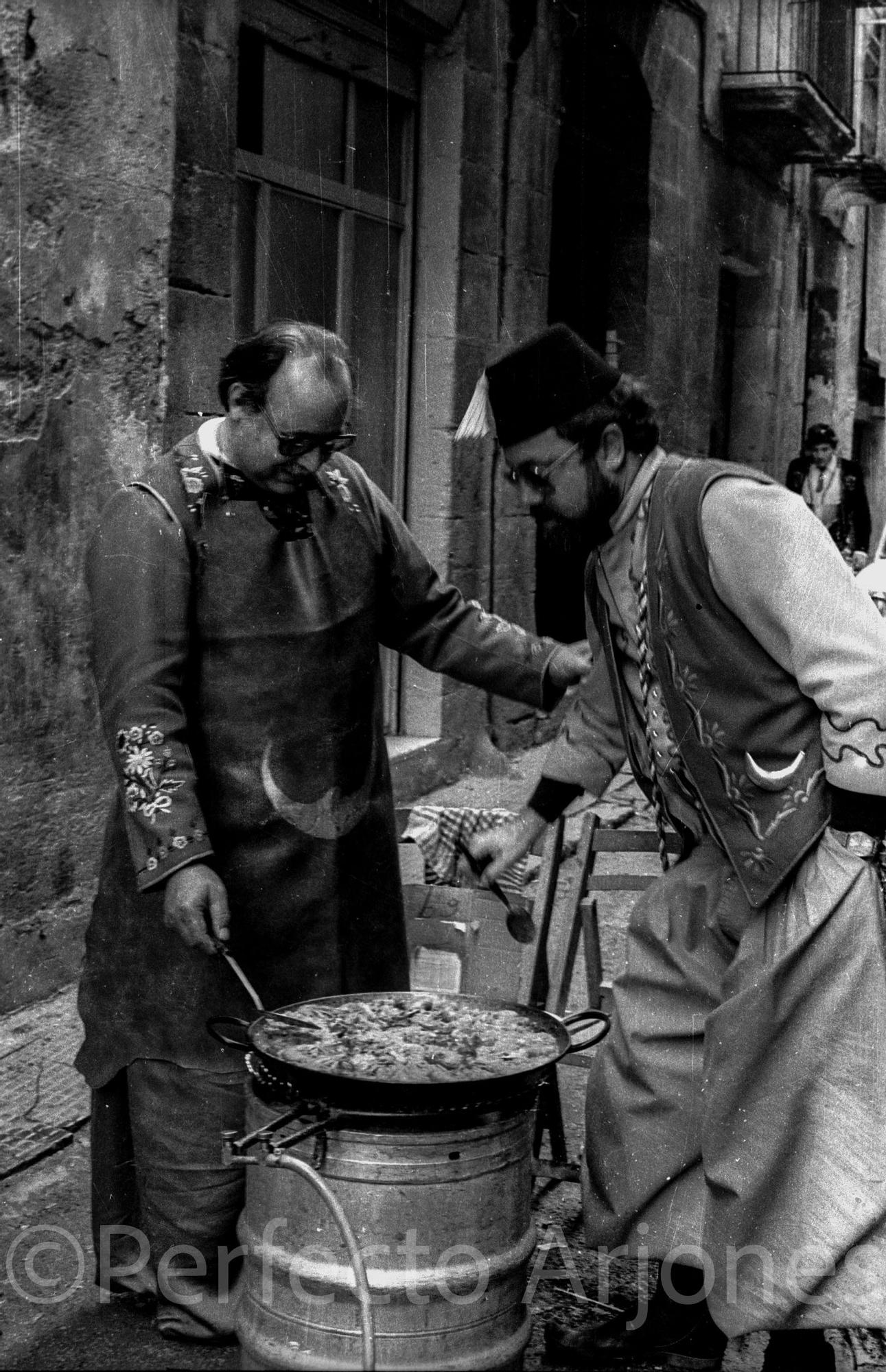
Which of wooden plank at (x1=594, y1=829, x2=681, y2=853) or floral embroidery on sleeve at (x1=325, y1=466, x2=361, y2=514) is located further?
wooden plank at (x1=594, y1=829, x2=681, y2=853)

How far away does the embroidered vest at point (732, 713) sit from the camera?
312 cm

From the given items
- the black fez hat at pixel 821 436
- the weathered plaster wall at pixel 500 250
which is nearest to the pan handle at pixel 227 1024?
the weathered plaster wall at pixel 500 250

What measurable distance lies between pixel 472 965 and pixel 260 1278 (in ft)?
5.46

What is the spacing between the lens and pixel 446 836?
4.57m

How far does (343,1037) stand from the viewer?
10.0ft

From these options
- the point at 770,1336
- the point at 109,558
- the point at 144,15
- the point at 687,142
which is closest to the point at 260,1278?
the point at 770,1336

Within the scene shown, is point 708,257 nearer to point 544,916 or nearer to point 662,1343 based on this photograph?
point 544,916

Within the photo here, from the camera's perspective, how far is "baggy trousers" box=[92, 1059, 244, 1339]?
135 inches

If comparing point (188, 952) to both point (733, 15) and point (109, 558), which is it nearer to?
point (109, 558)

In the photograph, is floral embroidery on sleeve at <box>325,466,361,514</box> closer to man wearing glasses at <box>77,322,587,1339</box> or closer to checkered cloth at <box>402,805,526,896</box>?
man wearing glasses at <box>77,322,587,1339</box>

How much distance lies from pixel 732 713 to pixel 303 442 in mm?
973

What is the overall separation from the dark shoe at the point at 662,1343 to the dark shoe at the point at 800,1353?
6.3 inches

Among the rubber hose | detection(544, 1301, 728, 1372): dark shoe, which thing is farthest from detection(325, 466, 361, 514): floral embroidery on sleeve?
detection(544, 1301, 728, 1372): dark shoe

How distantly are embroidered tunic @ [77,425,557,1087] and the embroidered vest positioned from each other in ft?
2.32
